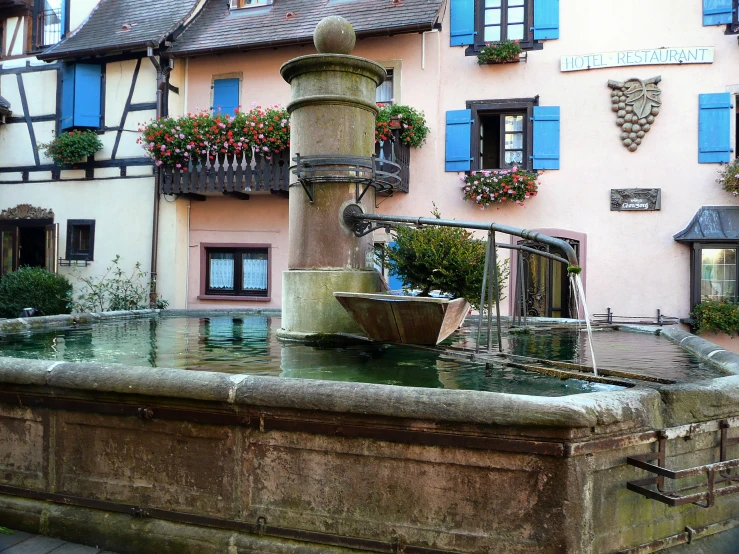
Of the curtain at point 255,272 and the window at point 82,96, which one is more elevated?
the window at point 82,96

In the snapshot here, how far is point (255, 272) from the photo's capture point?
1411 cm

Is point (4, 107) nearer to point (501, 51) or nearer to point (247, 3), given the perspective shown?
point (247, 3)

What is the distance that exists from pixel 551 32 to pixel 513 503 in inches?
440

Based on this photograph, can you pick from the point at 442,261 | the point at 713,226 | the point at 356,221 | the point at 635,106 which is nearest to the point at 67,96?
the point at 356,221

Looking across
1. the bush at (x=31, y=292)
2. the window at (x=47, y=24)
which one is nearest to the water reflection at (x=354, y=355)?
the bush at (x=31, y=292)

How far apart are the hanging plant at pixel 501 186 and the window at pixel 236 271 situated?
458 centimetres

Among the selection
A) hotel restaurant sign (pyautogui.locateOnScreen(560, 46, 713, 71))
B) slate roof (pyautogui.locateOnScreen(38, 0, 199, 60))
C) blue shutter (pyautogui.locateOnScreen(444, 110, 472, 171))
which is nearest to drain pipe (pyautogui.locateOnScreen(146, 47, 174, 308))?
slate roof (pyautogui.locateOnScreen(38, 0, 199, 60))

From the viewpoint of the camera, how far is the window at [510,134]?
39.8 feet

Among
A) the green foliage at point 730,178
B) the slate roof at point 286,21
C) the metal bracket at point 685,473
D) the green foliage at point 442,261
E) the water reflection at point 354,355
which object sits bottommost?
the metal bracket at point 685,473

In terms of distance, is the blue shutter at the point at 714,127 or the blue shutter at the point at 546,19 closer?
the blue shutter at the point at 714,127

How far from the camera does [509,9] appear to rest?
1243 centimetres

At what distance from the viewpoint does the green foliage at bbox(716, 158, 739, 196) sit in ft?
36.3

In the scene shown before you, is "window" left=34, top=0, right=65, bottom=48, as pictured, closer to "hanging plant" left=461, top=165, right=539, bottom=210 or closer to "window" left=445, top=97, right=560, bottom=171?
"window" left=445, top=97, right=560, bottom=171

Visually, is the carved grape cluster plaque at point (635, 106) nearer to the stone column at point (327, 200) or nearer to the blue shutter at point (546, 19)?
the blue shutter at point (546, 19)
